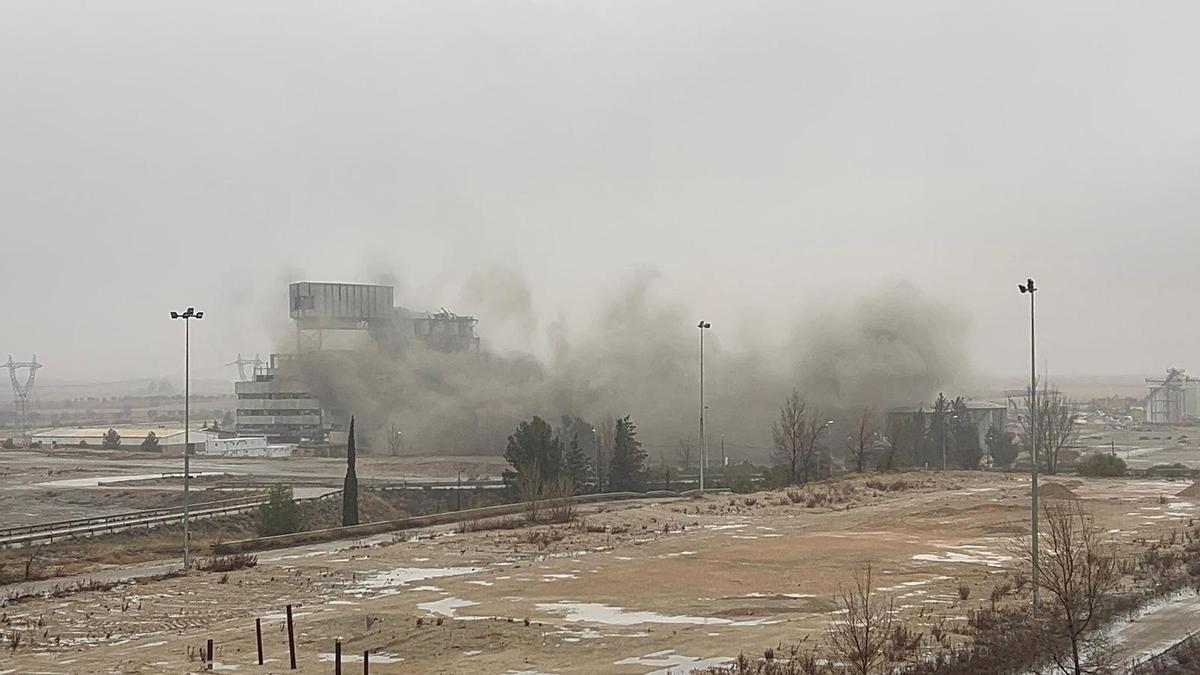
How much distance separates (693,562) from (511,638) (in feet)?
63.7

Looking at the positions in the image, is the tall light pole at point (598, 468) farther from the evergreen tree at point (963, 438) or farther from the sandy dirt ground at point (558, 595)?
the evergreen tree at point (963, 438)

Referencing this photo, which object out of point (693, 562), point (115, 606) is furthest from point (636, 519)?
point (115, 606)

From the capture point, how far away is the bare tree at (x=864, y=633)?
75.0ft

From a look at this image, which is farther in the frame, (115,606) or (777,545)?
(777,545)

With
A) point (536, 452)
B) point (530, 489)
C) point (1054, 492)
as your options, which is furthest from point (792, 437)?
point (530, 489)

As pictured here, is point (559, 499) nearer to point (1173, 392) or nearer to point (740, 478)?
point (740, 478)

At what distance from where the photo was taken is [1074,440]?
162625mm

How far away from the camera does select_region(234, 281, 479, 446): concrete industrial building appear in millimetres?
149750

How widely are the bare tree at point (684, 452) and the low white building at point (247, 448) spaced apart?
47036 millimetres

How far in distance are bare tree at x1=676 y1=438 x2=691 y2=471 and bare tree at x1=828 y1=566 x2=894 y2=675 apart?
94297mm

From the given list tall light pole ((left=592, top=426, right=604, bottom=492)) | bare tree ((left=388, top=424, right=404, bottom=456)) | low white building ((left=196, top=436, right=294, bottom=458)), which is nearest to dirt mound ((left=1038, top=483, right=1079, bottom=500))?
tall light pole ((left=592, top=426, right=604, bottom=492))

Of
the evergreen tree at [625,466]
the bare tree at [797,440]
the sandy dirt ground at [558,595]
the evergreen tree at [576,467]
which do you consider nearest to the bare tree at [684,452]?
the bare tree at [797,440]

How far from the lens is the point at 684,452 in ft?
455

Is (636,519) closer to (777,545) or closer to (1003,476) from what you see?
(777,545)
